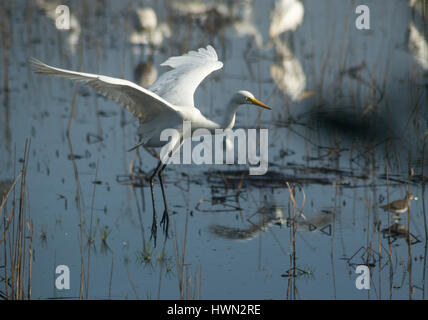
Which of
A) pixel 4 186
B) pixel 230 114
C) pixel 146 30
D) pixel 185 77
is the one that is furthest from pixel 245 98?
pixel 146 30

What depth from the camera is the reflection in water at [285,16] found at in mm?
10453

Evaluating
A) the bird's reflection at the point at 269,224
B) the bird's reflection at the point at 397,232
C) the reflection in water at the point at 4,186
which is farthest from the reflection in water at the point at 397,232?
the reflection in water at the point at 4,186

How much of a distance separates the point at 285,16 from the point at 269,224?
5.52 meters

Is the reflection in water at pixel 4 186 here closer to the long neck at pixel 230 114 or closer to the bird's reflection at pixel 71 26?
the long neck at pixel 230 114

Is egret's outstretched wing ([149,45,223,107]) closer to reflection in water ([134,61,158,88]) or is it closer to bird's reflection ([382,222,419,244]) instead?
bird's reflection ([382,222,419,244])

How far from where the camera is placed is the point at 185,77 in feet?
20.6

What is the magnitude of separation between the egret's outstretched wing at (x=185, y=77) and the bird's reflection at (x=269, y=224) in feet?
3.53

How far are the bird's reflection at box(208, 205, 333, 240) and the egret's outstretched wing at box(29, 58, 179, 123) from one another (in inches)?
39.5

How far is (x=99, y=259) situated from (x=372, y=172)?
2926mm

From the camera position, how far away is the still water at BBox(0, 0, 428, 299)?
4719 millimetres

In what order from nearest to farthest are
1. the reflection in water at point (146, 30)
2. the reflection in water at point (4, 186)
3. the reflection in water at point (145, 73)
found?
the reflection in water at point (4, 186) → the reflection in water at point (145, 73) → the reflection in water at point (146, 30)

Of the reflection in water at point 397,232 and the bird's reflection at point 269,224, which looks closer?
the reflection in water at point 397,232

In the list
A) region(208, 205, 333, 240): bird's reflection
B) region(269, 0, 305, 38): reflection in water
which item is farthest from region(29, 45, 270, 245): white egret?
region(269, 0, 305, 38): reflection in water
